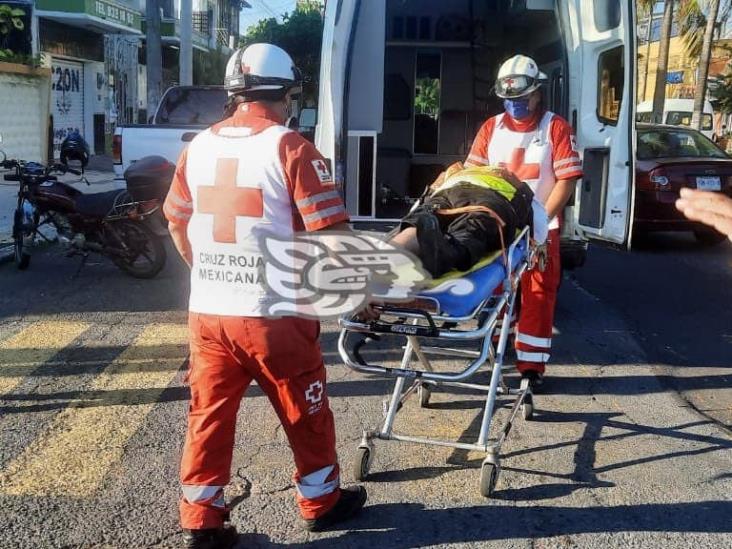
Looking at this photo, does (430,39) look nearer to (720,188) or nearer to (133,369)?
(720,188)

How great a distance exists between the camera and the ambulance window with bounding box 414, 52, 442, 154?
1139 cm

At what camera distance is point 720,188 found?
10.3 metres

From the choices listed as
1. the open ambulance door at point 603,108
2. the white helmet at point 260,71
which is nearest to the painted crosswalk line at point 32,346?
the white helmet at point 260,71

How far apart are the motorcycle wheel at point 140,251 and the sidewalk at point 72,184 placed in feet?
5.59

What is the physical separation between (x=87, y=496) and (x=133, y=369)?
6.20 feet

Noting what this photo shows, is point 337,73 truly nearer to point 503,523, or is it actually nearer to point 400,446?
point 400,446

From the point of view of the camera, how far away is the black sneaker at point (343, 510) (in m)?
3.44

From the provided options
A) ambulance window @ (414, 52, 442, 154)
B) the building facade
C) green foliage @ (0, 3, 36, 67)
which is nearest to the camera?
ambulance window @ (414, 52, 442, 154)

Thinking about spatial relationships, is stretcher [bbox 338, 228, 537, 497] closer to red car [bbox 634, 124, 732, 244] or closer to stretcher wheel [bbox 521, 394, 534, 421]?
stretcher wheel [bbox 521, 394, 534, 421]

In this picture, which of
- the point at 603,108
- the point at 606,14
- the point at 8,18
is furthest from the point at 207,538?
the point at 8,18

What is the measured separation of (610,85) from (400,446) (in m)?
3.82

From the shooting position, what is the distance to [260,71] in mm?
3102

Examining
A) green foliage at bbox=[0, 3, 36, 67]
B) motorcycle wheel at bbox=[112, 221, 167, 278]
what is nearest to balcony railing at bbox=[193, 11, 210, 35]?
green foliage at bbox=[0, 3, 36, 67]

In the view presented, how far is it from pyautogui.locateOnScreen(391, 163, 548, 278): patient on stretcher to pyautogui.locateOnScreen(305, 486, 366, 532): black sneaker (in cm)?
101
